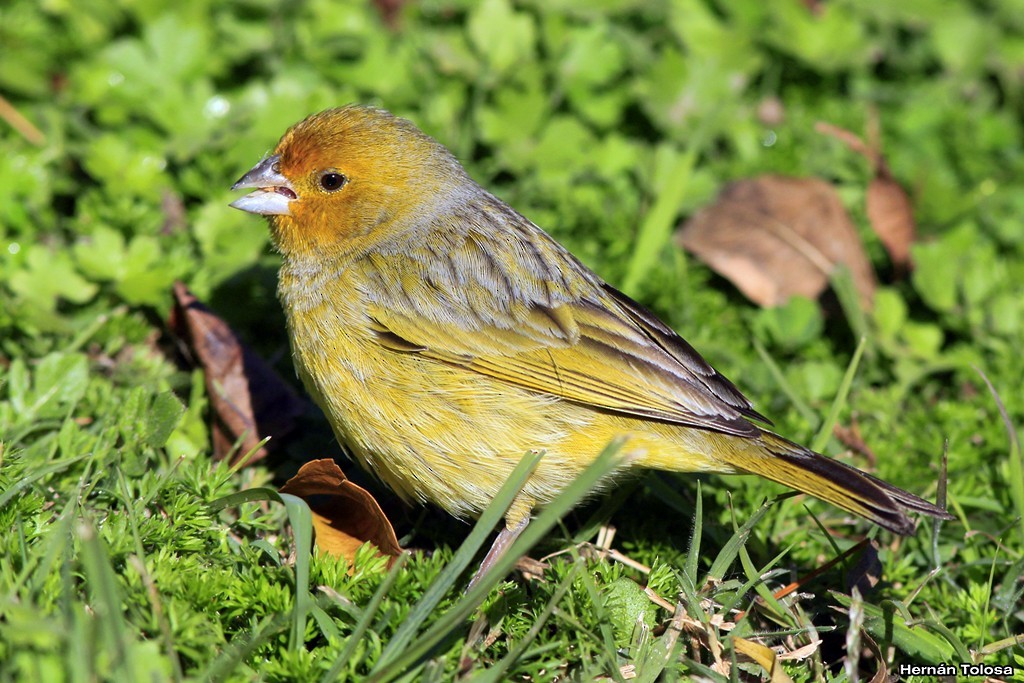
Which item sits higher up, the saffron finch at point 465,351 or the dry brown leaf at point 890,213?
the dry brown leaf at point 890,213

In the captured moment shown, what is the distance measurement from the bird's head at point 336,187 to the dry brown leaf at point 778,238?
76.0 inches

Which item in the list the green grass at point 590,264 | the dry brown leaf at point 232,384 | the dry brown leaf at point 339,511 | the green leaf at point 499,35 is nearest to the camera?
the green grass at point 590,264

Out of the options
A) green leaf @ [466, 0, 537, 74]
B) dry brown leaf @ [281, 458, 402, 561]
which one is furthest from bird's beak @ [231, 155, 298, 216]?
green leaf @ [466, 0, 537, 74]

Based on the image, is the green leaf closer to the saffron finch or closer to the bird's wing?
the saffron finch

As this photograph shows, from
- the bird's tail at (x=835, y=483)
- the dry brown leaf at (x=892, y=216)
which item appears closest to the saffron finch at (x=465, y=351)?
the bird's tail at (x=835, y=483)

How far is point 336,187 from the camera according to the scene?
4.17m

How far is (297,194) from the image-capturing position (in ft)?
13.7

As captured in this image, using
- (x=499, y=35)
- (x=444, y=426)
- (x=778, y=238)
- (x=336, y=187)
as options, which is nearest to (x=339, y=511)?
(x=444, y=426)

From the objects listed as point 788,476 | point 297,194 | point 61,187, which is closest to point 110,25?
A: point 61,187

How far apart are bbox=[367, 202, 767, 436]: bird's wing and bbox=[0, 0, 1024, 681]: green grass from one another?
415 mm

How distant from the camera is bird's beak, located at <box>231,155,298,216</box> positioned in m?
4.16

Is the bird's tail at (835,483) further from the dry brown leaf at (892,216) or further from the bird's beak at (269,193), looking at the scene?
the dry brown leaf at (892,216)

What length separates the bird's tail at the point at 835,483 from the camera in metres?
3.40

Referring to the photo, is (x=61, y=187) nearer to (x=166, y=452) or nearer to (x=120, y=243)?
(x=120, y=243)
